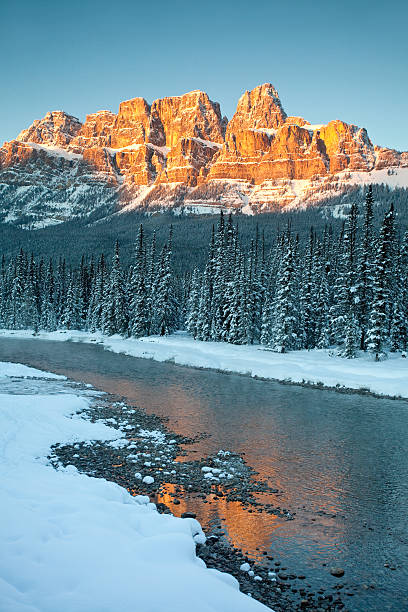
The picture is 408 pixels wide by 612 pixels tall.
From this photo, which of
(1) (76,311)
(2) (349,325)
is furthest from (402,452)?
(1) (76,311)

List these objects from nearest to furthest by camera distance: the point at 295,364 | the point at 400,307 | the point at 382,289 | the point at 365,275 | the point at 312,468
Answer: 1. the point at 312,468
2. the point at 295,364
3. the point at 382,289
4. the point at 365,275
5. the point at 400,307

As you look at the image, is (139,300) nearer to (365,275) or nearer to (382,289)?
(365,275)

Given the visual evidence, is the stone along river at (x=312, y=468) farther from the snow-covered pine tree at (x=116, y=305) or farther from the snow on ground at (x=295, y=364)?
A: the snow-covered pine tree at (x=116, y=305)

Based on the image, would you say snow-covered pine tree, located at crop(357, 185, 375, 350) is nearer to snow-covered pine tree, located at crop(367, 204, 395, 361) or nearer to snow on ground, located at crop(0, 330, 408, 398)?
snow-covered pine tree, located at crop(367, 204, 395, 361)

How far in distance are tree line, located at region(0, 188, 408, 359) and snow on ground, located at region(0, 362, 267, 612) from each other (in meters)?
33.6

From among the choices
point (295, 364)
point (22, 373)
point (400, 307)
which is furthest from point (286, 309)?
point (22, 373)

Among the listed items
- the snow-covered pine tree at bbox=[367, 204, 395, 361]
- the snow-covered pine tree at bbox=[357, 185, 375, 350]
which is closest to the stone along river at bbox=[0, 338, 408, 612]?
the snow-covered pine tree at bbox=[367, 204, 395, 361]

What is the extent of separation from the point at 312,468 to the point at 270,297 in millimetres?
49739

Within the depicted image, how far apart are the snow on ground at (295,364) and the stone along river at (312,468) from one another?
235cm

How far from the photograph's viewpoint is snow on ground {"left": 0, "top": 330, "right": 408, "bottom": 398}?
31.2m

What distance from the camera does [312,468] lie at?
48.3 ft

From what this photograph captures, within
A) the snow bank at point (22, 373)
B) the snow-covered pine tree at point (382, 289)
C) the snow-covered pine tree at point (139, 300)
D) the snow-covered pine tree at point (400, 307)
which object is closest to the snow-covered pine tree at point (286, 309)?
the snow-covered pine tree at point (382, 289)

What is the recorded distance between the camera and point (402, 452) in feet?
54.6

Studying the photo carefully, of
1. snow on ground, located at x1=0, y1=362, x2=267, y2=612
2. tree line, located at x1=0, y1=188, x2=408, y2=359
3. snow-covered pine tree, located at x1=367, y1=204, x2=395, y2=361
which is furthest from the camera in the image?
tree line, located at x1=0, y1=188, x2=408, y2=359
